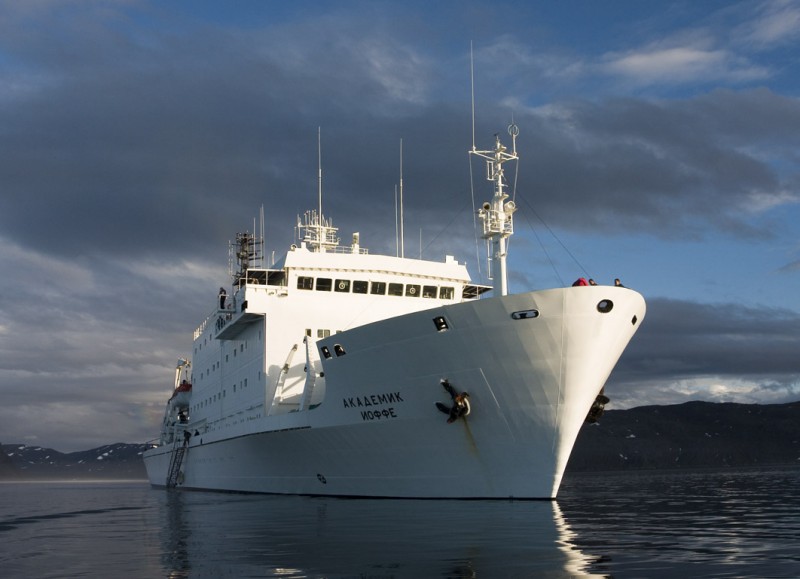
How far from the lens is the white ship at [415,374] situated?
70.9 feet

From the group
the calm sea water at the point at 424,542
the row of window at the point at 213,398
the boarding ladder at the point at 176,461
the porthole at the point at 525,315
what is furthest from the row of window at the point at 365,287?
the boarding ladder at the point at 176,461

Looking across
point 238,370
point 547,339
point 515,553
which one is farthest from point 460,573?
point 238,370

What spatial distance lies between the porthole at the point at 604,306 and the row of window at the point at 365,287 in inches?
460

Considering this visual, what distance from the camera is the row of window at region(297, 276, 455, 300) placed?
31703 millimetres

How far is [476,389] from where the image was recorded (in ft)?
72.7

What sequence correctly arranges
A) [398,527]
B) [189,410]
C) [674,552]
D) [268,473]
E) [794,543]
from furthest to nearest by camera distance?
[189,410], [268,473], [398,527], [794,543], [674,552]

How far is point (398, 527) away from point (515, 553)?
4.53 metres

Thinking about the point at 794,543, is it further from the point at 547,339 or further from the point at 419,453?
the point at 419,453

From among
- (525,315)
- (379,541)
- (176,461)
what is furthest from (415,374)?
(176,461)

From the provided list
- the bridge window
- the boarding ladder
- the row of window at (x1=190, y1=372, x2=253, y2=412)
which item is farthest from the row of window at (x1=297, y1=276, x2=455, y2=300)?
the boarding ladder

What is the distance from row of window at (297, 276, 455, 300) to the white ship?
5 cm

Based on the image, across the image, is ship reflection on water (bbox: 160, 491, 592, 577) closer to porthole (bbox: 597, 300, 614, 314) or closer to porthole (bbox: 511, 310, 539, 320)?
porthole (bbox: 511, 310, 539, 320)

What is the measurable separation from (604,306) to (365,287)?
40.6 feet

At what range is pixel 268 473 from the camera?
31.0 metres
